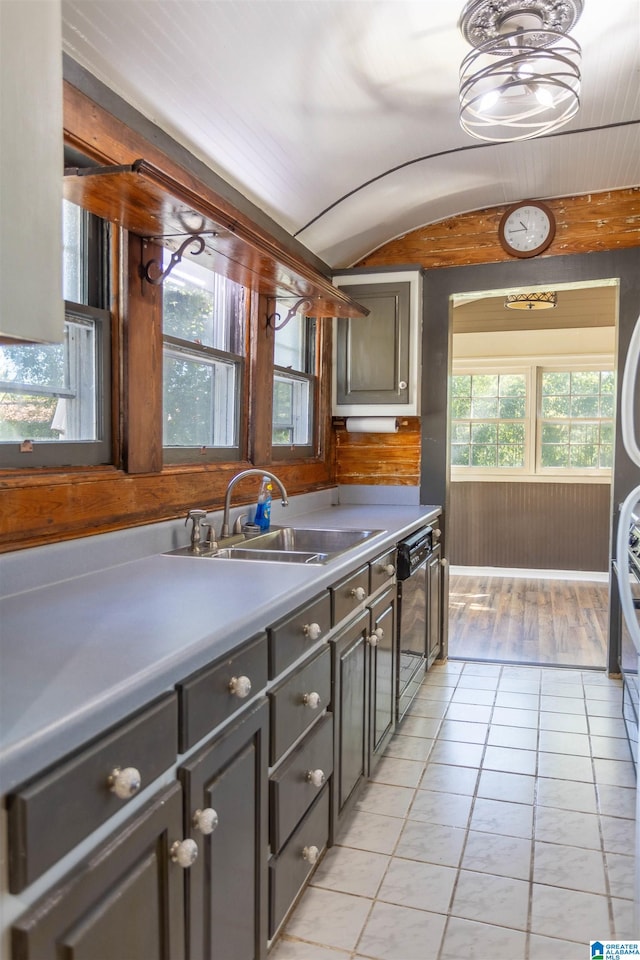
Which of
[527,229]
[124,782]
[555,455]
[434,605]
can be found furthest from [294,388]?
[555,455]

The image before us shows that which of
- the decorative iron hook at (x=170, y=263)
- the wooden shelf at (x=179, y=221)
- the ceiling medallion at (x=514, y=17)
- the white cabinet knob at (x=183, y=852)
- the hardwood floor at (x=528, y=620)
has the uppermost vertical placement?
the ceiling medallion at (x=514, y=17)

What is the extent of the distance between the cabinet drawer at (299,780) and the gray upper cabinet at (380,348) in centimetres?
217

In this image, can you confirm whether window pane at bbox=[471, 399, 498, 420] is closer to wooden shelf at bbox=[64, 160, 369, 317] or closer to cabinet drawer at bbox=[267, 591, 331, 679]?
wooden shelf at bbox=[64, 160, 369, 317]

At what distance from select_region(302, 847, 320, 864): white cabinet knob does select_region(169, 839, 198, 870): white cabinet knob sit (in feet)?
2.43

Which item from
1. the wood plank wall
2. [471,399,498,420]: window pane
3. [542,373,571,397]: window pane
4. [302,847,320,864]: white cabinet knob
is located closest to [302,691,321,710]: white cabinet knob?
[302,847,320,864]: white cabinet knob

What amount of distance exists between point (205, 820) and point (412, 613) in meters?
1.97

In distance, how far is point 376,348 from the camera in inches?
151

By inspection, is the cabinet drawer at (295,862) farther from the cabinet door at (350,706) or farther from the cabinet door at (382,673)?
the cabinet door at (382,673)

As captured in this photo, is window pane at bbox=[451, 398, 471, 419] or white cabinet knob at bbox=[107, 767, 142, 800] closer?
white cabinet knob at bbox=[107, 767, 142, 800]

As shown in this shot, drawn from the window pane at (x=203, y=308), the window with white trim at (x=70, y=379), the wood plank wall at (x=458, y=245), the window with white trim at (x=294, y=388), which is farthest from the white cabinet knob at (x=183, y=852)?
the wood plank wall at (x=458, y=245)

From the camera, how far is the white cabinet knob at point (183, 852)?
44.5 inches

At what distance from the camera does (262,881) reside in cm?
152

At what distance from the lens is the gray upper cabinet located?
3.77 m

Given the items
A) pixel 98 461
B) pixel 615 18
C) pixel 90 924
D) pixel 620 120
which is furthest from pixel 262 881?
pixel 620 120
